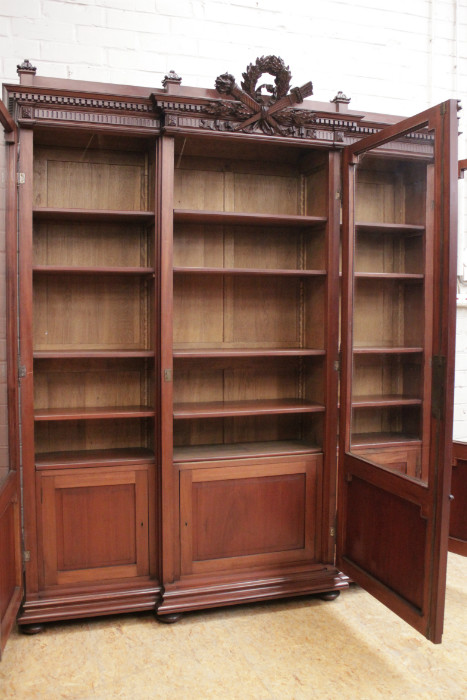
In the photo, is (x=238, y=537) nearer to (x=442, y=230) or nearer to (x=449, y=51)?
(x=442, y=230)

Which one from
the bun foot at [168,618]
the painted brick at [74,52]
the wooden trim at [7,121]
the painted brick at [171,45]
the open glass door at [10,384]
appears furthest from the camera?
the painted brick at [171,45]

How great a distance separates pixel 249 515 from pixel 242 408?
21.4 inches

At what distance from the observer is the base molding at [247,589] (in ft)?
8.81

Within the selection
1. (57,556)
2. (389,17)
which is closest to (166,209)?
(57,556)

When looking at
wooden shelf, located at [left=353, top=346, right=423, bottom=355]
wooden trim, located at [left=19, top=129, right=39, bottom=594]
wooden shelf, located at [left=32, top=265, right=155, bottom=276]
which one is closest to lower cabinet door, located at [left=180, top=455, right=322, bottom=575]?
wooden shelf, located at [left=353, top=346, right=423, bottom=355]

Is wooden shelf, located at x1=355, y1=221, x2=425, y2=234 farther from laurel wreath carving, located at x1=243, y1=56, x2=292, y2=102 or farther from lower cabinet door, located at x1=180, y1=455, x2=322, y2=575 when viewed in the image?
lower cabinet door, located at x1=180, y1=455, x2=322, y2=575

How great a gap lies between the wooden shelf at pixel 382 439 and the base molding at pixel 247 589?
68 cm

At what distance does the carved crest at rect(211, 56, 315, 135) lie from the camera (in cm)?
256

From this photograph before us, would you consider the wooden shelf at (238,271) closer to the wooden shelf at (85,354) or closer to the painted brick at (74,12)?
the wooden shelf at (85,354)

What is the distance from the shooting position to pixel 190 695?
2119 millimetres

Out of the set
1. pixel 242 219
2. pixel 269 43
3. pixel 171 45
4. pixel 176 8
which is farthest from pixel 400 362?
pixel 176 8

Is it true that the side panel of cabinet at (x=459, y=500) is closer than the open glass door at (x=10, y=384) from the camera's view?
No

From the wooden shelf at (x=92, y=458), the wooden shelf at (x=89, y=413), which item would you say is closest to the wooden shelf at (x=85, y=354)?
the wooden shelf at (x=89, y=413)

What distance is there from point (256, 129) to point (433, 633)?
2328 mm
